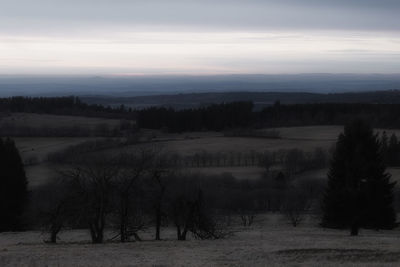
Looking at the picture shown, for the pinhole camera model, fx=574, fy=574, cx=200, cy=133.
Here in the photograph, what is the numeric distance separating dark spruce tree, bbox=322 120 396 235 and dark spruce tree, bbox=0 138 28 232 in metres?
20.3

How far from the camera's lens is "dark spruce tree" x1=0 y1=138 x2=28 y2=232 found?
37844 mm

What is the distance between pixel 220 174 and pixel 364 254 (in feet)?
151

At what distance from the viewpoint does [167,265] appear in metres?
17.8

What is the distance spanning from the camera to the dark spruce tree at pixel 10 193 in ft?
124

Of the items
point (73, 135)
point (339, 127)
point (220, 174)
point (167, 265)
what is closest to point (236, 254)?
point (167, 265)

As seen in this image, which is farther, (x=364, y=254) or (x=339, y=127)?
(x=339, y=127)

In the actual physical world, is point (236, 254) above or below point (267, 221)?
above

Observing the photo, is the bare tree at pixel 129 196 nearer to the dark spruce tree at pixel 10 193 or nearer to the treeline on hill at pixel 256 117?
the dark spruce tree at pixel 10 193

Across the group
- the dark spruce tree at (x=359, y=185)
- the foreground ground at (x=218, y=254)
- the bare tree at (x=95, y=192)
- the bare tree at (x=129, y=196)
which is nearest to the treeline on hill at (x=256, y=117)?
the dark spruce tree at (x=359, y=185)

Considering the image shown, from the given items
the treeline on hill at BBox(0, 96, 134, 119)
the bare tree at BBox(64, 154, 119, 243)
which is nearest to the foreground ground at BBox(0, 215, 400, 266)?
the bare tree at BBox(64, 154, 119, 243)

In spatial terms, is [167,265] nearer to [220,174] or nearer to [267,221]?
[267,221]

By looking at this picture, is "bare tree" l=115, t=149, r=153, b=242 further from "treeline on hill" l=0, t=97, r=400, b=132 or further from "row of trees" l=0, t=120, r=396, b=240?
"treeline on hill" l=0, t=97, r=400, b=132

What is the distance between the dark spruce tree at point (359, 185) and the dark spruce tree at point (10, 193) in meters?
20.3

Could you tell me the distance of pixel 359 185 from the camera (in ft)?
100
